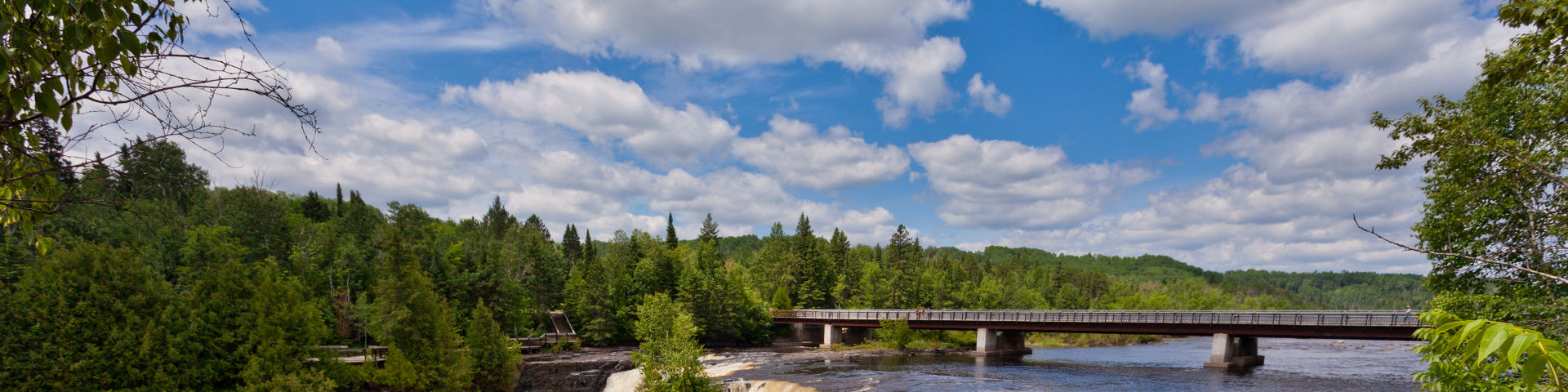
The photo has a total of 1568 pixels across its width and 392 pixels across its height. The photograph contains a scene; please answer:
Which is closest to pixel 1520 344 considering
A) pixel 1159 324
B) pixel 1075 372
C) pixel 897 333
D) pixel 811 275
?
pixel 1075 372

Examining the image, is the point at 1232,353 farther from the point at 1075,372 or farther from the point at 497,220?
the point at 497,220

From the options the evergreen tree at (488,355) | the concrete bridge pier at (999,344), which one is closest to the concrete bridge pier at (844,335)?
the concrete bridge pier at (999,344)

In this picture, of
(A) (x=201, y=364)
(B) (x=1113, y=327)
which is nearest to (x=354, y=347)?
(A) (x=201, y=364)

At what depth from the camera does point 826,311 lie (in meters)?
80.1

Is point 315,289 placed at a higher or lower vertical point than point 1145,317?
lower

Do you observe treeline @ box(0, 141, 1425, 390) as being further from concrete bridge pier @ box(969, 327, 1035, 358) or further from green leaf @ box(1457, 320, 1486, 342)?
concrete bridge pier @ box(969, 327, 1035, 358)

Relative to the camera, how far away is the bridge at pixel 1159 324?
161 feet

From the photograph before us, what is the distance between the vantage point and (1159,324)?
56.8 metres

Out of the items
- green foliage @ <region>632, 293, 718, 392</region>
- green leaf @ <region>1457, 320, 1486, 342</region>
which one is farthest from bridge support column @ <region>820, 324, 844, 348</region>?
green leaf @ <region>1457, 320, 1486, 342</region>

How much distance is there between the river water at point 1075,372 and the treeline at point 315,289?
1361 centimetres

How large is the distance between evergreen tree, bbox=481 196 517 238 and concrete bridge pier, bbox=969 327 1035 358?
333 ft

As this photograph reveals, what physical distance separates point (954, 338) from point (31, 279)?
76.0 m

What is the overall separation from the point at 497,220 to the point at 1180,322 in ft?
414

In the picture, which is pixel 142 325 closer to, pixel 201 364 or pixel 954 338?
pixel 201 364
